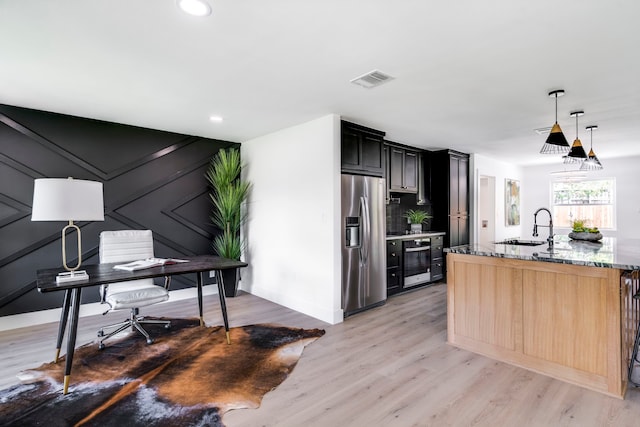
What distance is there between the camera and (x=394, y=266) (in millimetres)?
4863

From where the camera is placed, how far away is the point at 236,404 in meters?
2.13

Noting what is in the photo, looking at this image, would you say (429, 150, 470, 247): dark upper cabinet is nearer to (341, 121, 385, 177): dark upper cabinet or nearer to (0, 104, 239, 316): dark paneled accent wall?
(341, 121, 385, 177): dark upper cabinet

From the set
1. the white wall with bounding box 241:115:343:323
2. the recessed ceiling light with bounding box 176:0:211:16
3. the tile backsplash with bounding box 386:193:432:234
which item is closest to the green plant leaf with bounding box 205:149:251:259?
the white wall with bounding box 241:115:343:323

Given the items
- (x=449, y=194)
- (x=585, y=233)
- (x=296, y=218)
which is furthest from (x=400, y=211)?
(x=585, y=233)

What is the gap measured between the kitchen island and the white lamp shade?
3124mm

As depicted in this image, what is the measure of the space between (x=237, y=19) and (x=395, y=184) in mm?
3892

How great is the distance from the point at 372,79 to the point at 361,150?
1.45 meters

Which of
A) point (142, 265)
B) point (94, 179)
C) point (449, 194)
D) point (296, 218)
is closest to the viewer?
point (142, 265)

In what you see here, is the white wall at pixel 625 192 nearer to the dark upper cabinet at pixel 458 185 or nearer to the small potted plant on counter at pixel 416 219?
the dark upper cabinet at pixel 458 185

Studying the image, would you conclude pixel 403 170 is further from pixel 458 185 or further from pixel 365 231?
pixel 365 231

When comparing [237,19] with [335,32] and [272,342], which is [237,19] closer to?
[335,32]

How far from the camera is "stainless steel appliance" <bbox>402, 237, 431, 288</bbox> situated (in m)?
5.08

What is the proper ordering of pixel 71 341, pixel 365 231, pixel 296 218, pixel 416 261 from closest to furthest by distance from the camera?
pixel 71 341, pixel 365 231, pixel 296 218, pixel 416 261

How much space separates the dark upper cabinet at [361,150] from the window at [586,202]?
5.23 metres
